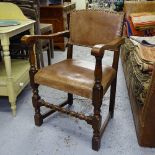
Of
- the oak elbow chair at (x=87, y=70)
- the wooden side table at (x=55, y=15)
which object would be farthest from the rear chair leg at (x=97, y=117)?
the wooden side table at (x=55, y=15)

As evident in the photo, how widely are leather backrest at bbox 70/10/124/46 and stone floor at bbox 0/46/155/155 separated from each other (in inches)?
24.5

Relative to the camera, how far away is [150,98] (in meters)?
1.21

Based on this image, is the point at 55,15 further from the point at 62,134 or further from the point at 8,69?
the point at 62,134

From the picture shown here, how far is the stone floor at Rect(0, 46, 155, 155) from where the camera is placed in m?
→ 1.42

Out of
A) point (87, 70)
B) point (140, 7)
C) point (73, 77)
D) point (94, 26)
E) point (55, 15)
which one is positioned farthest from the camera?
point (55, 15)

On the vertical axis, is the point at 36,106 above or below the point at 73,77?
below

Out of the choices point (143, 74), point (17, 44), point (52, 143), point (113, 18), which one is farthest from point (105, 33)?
point (17, 44)

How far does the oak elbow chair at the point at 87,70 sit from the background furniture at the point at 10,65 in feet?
0.74

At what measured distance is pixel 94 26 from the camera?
5.26 ft

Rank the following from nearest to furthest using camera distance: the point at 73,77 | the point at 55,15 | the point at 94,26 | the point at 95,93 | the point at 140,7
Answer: the point at 95,93 < the point at 73,77 < the point at 94,26 < the point at 140,7 < the point at 55,15

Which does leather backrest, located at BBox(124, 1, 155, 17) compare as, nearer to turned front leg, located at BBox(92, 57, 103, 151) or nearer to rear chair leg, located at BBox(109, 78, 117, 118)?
rear chair leg, located at BBox(109, 78, 117, 118)

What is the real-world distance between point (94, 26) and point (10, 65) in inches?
27.7

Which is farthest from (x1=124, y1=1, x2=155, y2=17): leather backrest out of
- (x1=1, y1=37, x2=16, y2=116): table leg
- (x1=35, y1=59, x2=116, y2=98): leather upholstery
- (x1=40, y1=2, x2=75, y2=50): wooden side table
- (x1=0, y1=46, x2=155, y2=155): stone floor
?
(x1=1, y1=37, x2=16, y2=116): table leg

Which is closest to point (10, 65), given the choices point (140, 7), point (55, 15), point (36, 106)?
point (36, 106)
